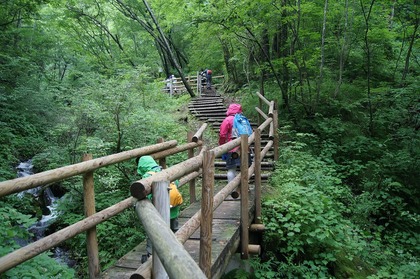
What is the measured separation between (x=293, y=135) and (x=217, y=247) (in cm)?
703

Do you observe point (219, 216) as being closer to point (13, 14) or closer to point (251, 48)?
point (251, 48)

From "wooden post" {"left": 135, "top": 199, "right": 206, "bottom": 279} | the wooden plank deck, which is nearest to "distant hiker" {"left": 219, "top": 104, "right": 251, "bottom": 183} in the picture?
the wooden plank deck

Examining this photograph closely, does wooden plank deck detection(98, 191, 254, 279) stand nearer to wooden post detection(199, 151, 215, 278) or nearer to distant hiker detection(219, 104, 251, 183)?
wooden post detection(199, 151, 215, 278)

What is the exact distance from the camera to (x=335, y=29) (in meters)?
11.8

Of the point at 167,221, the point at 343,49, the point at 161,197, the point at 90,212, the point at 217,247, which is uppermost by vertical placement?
the point at 343,49

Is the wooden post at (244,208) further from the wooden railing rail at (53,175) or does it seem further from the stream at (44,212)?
the stream at (44,212)

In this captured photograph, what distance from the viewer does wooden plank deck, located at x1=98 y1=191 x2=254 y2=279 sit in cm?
336

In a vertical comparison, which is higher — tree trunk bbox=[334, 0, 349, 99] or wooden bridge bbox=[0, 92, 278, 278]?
tree trunk bbox=[334, 0, 349, 99]

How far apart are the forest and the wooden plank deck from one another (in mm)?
573

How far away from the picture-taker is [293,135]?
10070 mm

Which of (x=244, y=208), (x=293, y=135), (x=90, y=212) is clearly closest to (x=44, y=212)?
(x=90, y=212)

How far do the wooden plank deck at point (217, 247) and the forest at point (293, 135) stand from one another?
0.57 m

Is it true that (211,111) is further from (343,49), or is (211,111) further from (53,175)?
(53,175)

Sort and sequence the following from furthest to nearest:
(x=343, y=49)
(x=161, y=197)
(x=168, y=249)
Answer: (x=343, y=49), (x=161, y=197), (x=168, y=249)
